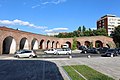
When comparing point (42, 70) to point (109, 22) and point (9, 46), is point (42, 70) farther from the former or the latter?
point (109, 22)

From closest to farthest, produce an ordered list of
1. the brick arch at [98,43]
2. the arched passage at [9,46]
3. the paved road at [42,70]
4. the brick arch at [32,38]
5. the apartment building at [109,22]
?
the paved road at [42,70] → the brick arch at [32,38] → the arched passage at [9,46] → the brick arch at [98,43] → the apartment building at [109,22]

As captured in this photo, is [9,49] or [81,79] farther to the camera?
[9,49]

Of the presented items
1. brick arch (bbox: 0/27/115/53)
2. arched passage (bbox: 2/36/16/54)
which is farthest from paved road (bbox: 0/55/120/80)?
arched passage (bbox: 2/36/16/54)

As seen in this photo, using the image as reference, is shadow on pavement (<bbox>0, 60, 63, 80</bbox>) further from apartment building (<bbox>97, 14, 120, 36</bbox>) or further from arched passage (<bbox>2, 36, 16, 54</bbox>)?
apartment building (<bbox>97, 14, 120, 36</bbox>)

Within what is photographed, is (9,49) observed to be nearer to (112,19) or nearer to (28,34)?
(28,34)

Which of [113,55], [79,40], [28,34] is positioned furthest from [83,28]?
[113,55]

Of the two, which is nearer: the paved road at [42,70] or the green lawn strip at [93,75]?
the green lawn strip at [93,75]

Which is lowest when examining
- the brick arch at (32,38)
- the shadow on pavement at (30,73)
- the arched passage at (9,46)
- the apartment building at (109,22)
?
the shadow on pavement at (30,73)

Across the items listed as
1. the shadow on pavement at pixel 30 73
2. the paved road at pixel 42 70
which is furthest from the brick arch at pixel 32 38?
the shadow on pavement at pixel 30 73

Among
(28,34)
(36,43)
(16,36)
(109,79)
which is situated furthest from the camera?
(36,43)

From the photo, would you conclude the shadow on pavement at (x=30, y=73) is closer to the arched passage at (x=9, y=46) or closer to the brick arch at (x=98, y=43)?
the arched passage at (x=9, y=46)

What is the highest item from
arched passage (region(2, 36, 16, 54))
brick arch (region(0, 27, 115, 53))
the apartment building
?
the apartment building

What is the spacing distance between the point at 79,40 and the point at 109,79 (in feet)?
251

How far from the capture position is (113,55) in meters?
42.3
